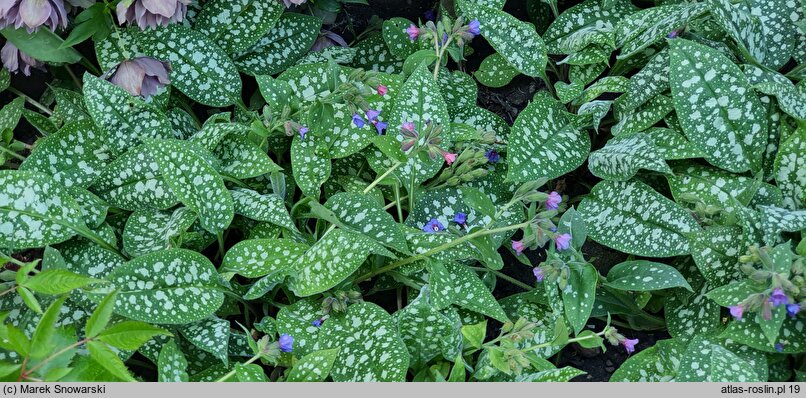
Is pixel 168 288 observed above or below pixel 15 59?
below

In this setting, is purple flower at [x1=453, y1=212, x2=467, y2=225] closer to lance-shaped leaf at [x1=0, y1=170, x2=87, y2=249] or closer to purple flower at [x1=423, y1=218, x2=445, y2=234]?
purple flower at [x1=423, y1=218, x2=445, y2=234]

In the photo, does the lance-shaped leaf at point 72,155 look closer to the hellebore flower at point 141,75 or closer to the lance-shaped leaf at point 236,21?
the hellebore flower at point 141,75

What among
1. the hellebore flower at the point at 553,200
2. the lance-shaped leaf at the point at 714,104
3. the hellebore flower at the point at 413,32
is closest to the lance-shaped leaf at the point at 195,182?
the hellebore flower at the point at 413,32

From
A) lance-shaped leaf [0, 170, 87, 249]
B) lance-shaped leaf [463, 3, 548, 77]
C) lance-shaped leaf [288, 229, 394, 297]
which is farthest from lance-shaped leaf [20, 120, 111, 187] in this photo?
lance-shaped leaf [463, 3, 548, 77]

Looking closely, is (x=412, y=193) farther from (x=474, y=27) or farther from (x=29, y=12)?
(x=29, y=12)

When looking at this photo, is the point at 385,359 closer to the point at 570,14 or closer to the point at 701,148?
the point at 701,148

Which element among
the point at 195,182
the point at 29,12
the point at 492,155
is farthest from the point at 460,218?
the point at 29,12
